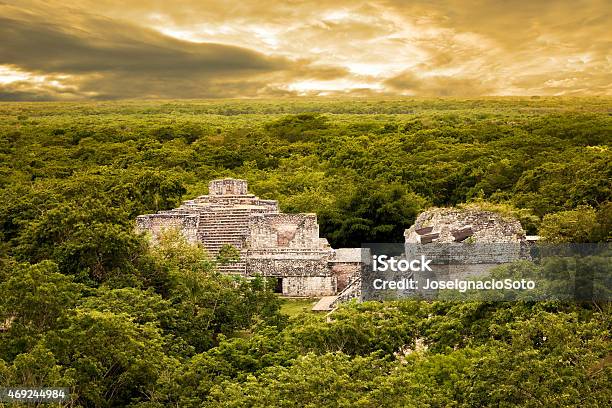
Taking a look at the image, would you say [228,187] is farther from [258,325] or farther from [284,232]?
[258,325]

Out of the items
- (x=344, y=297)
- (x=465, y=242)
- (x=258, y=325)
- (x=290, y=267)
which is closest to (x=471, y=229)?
(x=465, y=242)

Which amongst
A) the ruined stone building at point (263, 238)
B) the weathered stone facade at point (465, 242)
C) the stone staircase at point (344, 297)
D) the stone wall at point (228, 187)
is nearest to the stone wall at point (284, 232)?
the ruined stone building at point (263, 238)

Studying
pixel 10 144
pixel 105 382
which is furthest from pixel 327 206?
pixel 10 144

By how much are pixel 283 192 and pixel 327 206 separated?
916 centimetres

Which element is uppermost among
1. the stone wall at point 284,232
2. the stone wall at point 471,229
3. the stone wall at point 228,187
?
the stone wall at point 228,187

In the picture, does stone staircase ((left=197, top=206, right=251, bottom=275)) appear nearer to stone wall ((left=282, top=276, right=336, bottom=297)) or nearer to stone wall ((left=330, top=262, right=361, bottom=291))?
stone wall ((left=282, top=276, right=336, bottom=297))

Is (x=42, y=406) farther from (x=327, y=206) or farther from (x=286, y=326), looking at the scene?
(x=327, y=206)

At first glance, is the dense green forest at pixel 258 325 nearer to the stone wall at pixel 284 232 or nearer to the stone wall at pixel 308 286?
the stone wall at pixel 308 286

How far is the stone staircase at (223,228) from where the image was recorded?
25.2 meters

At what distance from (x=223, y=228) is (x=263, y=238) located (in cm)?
181

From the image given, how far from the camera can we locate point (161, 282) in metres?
18.3

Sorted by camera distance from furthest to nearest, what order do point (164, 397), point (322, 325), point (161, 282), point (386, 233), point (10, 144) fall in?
point (10, 144) < point (386, 233) < point (161, 282) < point (322, 325) < point (164, 397)

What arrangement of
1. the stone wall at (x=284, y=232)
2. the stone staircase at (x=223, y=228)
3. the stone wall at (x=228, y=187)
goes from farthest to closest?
the stone wall at (x=228, y=187) < the stone staircase at (x=223, y=228) < the stone wall at (x=284, y=232)

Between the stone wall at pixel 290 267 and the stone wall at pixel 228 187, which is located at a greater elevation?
the stone wall at pixel 228 187
